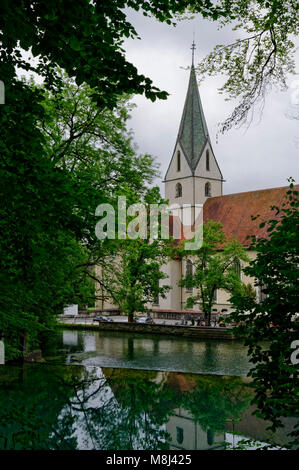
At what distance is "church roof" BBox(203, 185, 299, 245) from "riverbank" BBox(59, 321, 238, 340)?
15205mm

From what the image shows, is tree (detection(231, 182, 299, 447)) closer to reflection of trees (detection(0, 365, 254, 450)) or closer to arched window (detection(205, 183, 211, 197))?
reflection of trees (detection(0, 365, 254, 450))

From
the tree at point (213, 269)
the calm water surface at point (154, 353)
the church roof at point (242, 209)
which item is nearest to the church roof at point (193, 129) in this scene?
the church roof at point (242, 209)

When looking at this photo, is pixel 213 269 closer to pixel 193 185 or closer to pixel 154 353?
pixel 154 353

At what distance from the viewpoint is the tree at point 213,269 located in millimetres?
34969

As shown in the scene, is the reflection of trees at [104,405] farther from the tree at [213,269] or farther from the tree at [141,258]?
the tree at [213,269]

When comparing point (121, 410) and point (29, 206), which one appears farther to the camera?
point (121, 410)

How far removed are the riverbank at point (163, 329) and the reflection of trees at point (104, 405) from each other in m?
13.1

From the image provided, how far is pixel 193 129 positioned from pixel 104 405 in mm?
47939

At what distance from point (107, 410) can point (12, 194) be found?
9.15 m

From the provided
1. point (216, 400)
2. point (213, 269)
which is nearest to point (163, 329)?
point (213, 269)

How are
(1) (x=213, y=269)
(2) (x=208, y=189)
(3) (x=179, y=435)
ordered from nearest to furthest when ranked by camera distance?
(3) (x=179, y=435) → (1) (x=213, y=269) → (2) (x=208, y=189)

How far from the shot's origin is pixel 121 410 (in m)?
13.7

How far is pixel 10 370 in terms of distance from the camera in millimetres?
18438

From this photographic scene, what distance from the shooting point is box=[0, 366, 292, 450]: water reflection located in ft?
35.1
